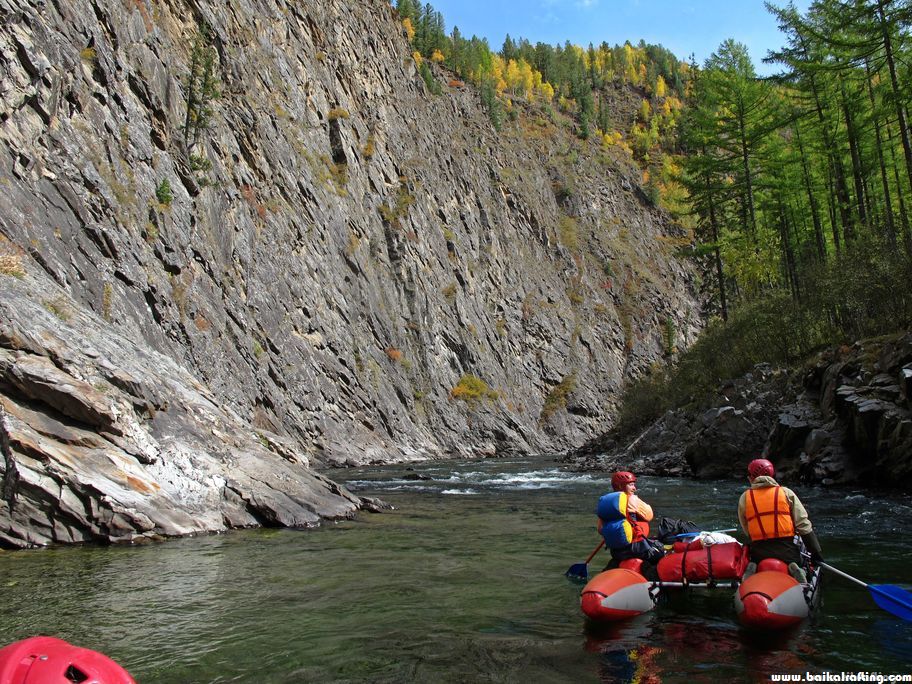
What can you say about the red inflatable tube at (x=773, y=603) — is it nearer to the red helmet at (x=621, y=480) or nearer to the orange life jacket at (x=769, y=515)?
the orange life jacket at (x=769, y=515)

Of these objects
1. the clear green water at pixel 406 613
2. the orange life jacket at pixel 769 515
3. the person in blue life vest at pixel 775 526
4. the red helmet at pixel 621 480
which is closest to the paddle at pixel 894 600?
the clear green water at pixel 406 613

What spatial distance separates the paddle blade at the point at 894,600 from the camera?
5.41m

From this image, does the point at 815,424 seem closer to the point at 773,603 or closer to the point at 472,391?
the point at 773,603

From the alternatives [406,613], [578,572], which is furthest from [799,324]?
[406,613]

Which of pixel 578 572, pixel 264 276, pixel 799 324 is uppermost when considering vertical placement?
pixel 264 276

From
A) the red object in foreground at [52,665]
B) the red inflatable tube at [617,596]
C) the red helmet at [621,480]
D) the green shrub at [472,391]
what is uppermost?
the green shrub at [472,391]

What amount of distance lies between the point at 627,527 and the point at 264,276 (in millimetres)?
26414

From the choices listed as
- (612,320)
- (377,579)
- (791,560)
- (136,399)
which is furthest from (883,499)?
(612,320)

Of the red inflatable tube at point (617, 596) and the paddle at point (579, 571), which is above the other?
the red inflatable tube at point (617, 596)

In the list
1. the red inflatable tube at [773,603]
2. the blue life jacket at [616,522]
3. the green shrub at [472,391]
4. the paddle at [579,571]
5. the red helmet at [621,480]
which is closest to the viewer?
the red inflatable tube at [773,603]

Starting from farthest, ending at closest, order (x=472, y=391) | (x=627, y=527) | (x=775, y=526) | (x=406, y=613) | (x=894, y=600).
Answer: (x=472, y=391) < (x=627, y=527) < (x=775, y=526) < (x=406, y=613) < (x=894, y=600)

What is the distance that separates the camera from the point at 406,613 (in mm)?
6168

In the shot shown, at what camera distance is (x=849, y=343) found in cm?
1709

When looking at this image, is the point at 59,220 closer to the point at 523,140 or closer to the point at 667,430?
the point at 667,430
